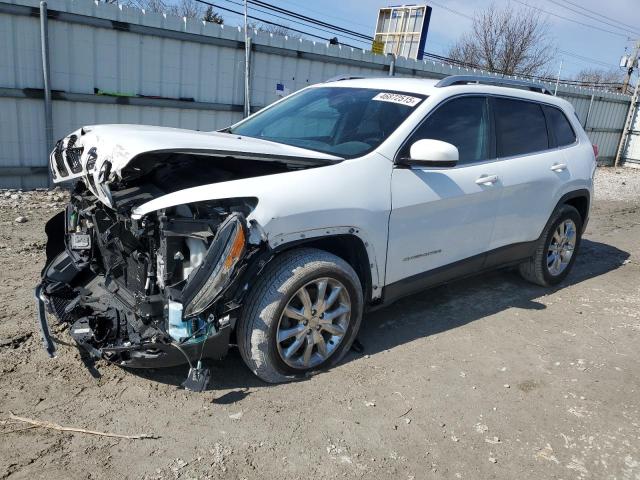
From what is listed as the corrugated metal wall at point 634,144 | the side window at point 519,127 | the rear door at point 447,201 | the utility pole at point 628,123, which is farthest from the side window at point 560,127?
the corrugated metal wall at point 634,144

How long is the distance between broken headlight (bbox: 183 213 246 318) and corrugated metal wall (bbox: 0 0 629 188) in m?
6.15

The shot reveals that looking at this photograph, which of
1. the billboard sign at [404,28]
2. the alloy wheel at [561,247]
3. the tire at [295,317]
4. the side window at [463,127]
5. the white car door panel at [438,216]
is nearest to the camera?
the tire at [295,317]

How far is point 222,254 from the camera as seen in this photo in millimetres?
2730

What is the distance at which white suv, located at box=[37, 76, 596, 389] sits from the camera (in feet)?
9.37

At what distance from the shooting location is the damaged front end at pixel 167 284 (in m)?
2.75

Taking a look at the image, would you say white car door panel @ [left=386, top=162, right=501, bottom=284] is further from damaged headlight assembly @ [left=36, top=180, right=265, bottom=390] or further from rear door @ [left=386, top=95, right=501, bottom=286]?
damaged headlight assembly @ [left=36, top=180, right=265, bottom=390]

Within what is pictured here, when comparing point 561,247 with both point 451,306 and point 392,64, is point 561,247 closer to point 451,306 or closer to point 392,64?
point 451,306

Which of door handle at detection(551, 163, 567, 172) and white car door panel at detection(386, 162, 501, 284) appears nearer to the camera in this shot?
white car door panel at detection(386, 162, 501, 284)

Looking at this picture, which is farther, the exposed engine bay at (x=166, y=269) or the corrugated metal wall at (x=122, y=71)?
the corrugated metal wall at (x=122, y=71)

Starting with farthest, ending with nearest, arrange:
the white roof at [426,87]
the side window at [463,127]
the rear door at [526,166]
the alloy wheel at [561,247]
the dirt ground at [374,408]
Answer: the alloy wheel at [561,247] → the rear door at [526,166] → the white roof at [426,87] → the side window at [463,127] → the dirt ground at [374,408]

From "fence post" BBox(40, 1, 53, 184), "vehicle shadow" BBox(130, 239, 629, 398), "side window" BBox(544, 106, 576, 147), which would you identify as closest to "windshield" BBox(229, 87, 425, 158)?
"vehicle shadow" BBox(130, 239, 629, 398)

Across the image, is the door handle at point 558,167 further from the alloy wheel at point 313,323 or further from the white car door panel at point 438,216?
the alloy wheel at point 313,323

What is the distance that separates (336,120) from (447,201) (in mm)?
1029

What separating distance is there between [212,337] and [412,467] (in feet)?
4.05
